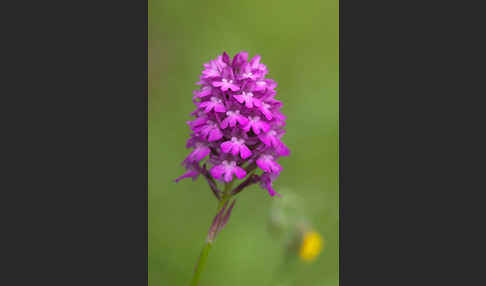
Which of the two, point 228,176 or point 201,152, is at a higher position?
point 201,152

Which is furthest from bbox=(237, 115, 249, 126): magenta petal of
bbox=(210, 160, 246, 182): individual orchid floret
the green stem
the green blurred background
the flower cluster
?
the green blurred background

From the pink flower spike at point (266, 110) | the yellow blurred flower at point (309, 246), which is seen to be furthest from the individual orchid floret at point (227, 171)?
the yellow blurred flower at point (309, 246)

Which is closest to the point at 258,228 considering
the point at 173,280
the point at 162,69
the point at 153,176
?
the point at 173,280

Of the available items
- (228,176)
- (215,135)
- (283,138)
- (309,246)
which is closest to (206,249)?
(228,176)

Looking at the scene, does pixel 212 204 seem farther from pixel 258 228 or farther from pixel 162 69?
pixel 162 69

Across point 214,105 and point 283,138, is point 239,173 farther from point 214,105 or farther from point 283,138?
point 283,138

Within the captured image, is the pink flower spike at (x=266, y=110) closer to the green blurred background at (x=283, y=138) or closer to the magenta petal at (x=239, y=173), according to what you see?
the magenta petal at (x=239, y=173)
